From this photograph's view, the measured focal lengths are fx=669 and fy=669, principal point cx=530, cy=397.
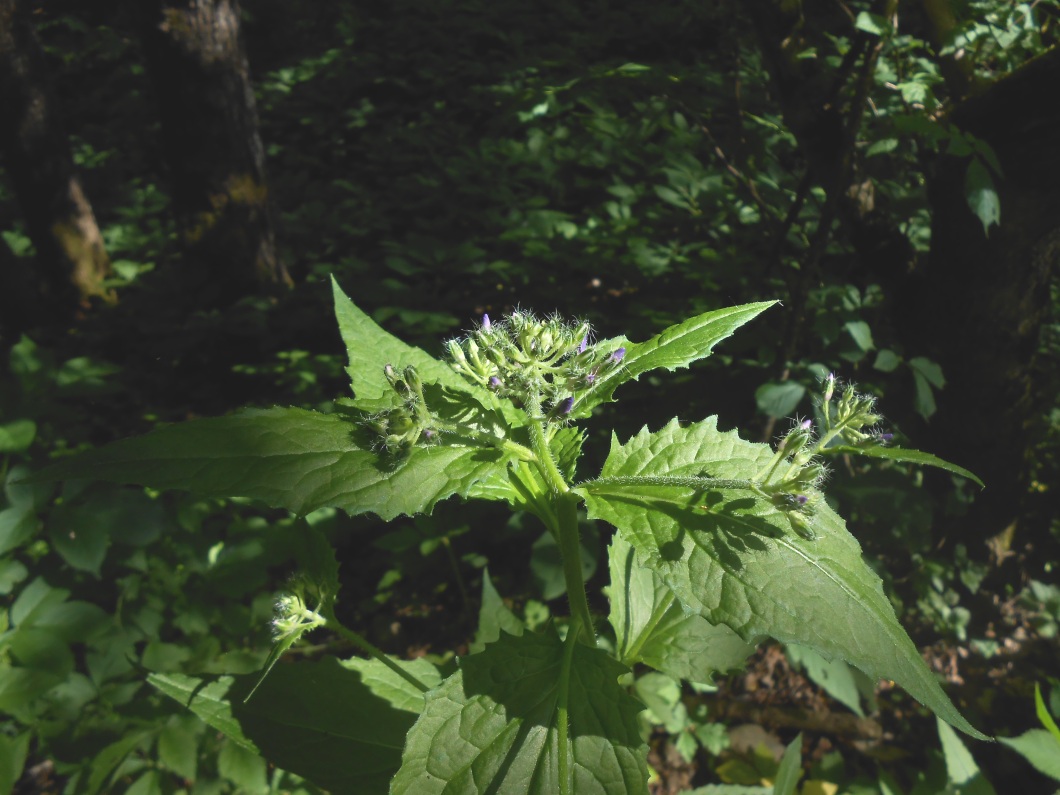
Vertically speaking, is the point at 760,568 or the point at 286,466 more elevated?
the point at 286,466

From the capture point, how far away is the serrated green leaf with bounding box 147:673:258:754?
1.59m

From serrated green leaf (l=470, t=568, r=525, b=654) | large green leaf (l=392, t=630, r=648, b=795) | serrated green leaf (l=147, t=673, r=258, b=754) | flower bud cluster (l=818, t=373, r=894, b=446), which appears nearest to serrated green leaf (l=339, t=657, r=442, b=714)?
serrated green leaf (l=147, t=673, r=258, b=754)

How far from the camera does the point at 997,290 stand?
2.72 metres

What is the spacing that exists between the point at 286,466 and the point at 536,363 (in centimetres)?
49

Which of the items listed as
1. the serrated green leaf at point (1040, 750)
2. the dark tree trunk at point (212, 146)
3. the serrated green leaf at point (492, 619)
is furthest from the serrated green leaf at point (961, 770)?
the dark tree trunk at point (212, 146)

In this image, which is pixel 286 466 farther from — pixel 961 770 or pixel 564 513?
pixel 961 770

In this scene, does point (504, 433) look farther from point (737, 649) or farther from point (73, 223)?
point (73, 223)

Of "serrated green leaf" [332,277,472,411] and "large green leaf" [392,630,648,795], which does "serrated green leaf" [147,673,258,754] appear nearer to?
Answer: "large green leaf" [392,630,648,795]

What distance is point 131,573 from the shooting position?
9.33ft

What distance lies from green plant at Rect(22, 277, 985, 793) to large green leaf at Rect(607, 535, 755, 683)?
0.05ft

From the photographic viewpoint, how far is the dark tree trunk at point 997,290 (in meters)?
2.35

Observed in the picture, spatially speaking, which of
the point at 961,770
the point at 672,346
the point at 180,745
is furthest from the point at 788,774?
the point at 180,745

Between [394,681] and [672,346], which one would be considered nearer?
[672,346]

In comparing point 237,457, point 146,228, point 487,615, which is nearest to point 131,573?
point 487,615
